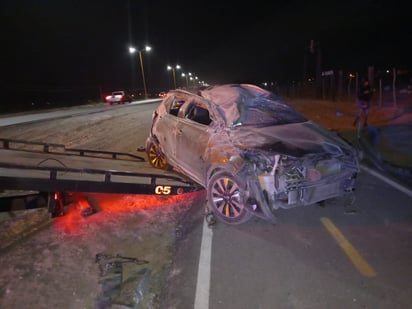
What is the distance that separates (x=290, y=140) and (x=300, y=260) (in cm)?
164

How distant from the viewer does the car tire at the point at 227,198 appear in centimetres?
483

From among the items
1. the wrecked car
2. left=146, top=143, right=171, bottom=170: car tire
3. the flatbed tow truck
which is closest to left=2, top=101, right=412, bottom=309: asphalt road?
the wrecked car

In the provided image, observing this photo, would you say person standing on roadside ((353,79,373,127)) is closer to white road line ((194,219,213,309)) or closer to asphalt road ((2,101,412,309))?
asphalt road ((2,101,412,309))

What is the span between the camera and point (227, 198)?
498 centimetres

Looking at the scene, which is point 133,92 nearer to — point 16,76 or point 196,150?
point 16,76

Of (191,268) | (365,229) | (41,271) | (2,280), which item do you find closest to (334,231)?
(365,229)

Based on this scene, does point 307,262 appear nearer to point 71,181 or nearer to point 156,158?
point 71,181

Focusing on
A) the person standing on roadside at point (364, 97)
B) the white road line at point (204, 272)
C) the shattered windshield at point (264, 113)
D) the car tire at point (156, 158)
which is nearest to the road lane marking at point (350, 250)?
the white road line at point (204, 272)

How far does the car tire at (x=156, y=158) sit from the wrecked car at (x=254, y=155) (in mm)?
889

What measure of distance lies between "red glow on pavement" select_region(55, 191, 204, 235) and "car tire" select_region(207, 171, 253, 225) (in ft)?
3.60

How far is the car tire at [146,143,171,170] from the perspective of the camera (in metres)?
7.32

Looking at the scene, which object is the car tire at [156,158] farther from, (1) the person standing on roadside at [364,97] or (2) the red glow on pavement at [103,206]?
(1) the person standing on roadside at [364,97]

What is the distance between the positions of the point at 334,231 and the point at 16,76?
217 ft

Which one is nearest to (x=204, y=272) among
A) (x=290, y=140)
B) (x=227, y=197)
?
(x=227, y=197)
